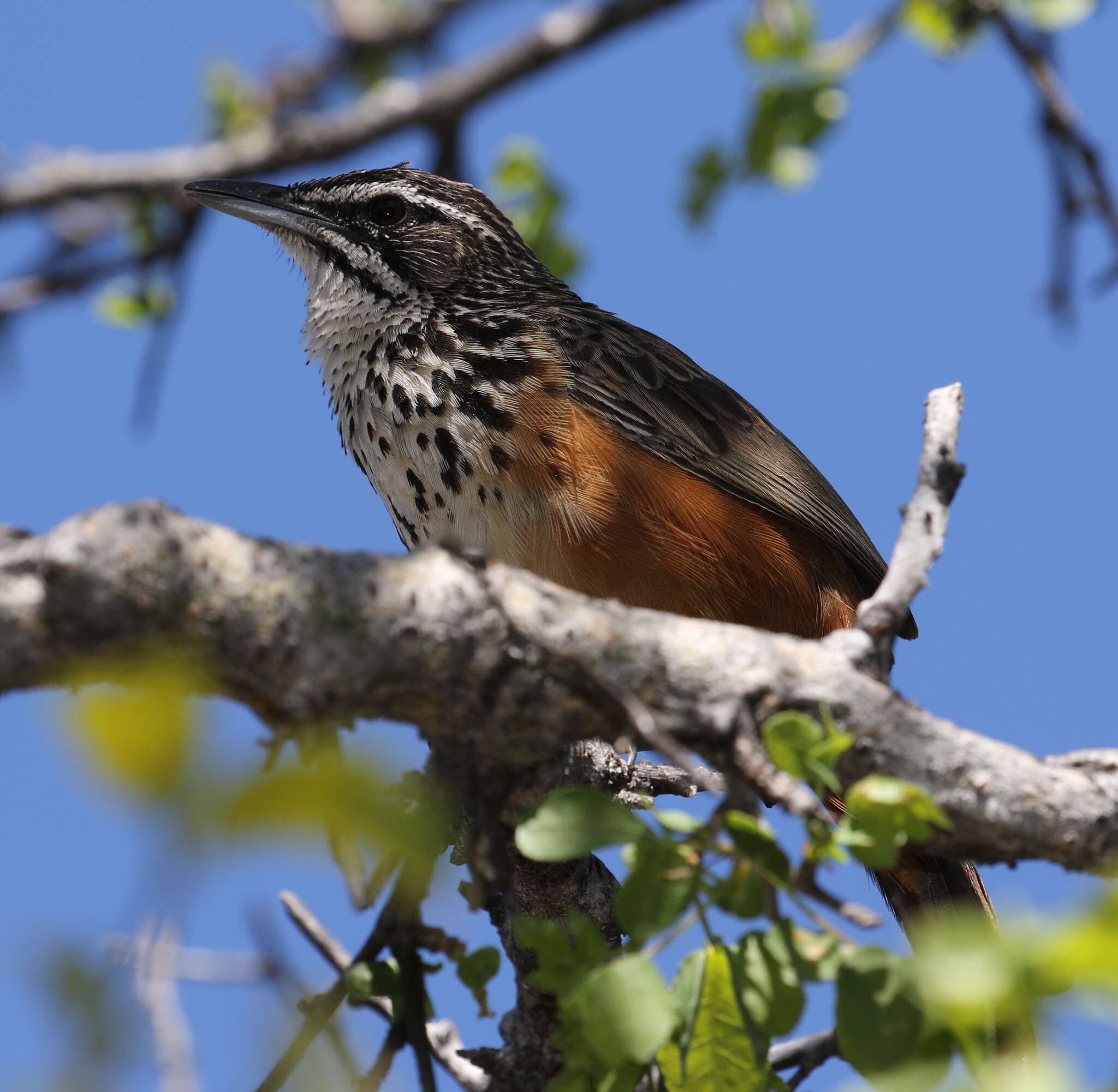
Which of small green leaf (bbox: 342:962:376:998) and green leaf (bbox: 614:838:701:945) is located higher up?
small green leaf (bbox: 342:962:376:998)

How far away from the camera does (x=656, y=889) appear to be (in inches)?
86.7

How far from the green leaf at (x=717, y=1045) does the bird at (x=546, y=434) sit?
2.03 meters

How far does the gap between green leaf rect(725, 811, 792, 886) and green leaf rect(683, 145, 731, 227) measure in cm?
333

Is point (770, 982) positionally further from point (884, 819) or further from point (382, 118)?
point (382, 118)

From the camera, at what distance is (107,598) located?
2451mm

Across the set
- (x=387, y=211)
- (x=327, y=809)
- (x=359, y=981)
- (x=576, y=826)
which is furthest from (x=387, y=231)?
(x=327, y=809)

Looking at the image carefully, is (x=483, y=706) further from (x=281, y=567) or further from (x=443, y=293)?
(x=443, y=293)

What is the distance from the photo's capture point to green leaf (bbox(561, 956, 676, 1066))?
2.15 meters

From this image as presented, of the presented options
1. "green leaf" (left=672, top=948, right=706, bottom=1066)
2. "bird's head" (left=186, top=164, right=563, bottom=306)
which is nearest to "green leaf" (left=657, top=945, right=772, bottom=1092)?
"green leaf" (left=672, top=948, right=706, bottom=1066)

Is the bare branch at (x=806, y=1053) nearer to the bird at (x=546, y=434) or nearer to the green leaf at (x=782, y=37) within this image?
the bird at (x=546, y=434)

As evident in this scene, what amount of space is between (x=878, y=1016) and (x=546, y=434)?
2.97m

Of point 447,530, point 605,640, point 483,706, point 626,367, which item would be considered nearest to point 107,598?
point 483,706

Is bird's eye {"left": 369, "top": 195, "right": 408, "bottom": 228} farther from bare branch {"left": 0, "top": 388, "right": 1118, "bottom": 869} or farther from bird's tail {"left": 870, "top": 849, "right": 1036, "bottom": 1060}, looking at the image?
bare branch {"left": 0, "top": 388, "right": 1118, "bottom": 869}

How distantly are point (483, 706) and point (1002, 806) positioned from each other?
1111 mm
